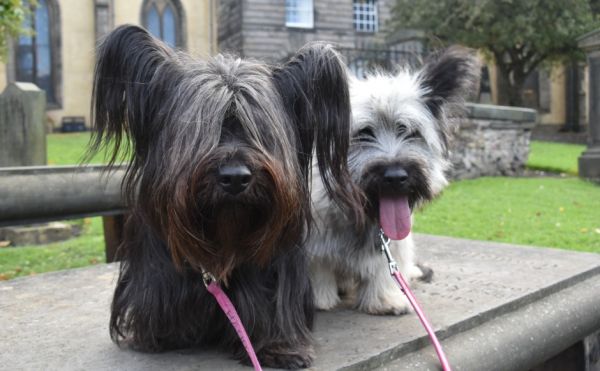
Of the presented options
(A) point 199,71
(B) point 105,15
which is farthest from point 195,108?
(B) point 105,15

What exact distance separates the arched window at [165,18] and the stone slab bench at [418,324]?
27490mm

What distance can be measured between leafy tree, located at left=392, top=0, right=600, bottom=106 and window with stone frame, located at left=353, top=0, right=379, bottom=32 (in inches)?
190

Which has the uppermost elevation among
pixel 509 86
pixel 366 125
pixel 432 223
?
pixel 509 86

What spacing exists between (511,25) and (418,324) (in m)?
24.0

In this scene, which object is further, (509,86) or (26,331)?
(509,86)

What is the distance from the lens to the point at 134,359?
2.23 metres

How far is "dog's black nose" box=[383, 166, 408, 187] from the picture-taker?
2557mm

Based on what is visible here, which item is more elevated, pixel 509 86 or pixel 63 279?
pixel 509 86

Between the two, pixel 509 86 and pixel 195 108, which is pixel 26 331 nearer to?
pixel 195 108

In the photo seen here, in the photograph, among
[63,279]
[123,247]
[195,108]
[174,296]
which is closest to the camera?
[195,108]

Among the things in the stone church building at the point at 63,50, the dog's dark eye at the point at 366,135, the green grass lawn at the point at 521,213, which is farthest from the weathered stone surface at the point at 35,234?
the stone church building at the point at 63,50

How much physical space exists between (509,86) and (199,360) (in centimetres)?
2819

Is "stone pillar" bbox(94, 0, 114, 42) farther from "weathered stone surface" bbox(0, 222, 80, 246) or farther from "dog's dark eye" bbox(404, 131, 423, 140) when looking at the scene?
"dog's dark eye" bbox(404, 131, 423, 140)

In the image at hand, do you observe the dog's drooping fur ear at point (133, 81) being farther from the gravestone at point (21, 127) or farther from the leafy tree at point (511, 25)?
the leafy tree at point (511, 25)
